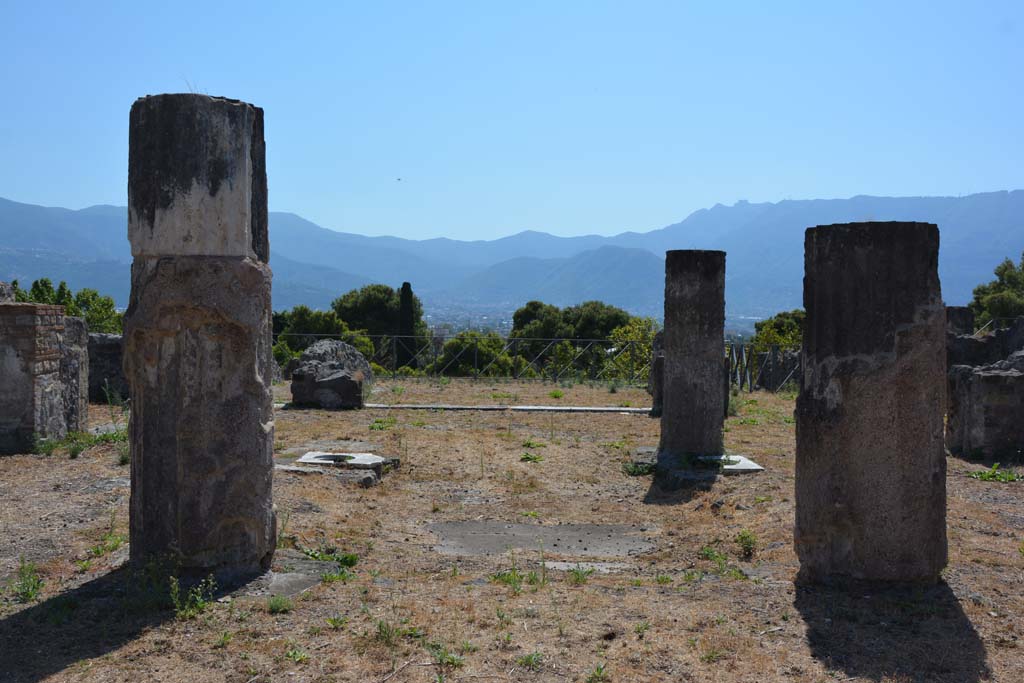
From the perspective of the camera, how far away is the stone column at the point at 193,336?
6.15 m

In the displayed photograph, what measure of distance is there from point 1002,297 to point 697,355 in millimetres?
37811

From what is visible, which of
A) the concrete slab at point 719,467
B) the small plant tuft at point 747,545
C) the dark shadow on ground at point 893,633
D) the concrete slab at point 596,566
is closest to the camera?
the dark shadow on ground at point 893,633

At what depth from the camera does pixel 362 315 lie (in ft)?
157

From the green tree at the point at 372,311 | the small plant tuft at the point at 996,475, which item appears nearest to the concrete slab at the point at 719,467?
the small plant tuft at the point at 996,475

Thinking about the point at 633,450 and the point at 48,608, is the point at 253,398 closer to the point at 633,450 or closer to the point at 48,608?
the point at 48,608

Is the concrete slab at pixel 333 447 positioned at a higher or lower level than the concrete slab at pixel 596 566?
higher

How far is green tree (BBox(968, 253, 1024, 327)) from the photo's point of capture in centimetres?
4322

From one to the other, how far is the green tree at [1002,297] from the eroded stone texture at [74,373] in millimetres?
Answer: 37424

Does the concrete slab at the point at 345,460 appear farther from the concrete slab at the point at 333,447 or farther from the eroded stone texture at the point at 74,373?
the eroded stone texture at the point at 74,373

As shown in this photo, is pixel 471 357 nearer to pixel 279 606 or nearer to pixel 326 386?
pixel 326 386

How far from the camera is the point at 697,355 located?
12.3 m

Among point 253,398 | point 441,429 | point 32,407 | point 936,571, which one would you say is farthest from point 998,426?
point 32,407

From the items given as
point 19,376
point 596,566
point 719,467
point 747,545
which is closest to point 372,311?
point 19,376

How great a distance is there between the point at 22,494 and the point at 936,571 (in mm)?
8513
